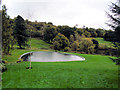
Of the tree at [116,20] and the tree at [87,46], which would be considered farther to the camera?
the tree at [87,46]

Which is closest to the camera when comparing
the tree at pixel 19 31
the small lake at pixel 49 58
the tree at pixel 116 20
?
the tree at pixel 116 20

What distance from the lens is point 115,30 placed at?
757 cm

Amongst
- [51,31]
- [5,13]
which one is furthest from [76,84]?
[51,31]

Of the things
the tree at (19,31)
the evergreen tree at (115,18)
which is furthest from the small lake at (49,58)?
the evergreen tree at (115,18)

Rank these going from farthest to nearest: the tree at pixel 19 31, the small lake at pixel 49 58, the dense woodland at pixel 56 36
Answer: the tree at pixel 19 31 → the small lake at pixel 49 58 → the dense woodland at pixel 56 36

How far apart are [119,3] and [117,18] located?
120cm

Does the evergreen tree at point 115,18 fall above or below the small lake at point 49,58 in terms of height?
above

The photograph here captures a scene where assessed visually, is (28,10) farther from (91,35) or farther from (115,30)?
(91,35)

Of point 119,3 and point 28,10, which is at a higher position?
point 28,10

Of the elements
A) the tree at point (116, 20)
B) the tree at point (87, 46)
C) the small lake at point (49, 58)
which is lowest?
the small lake at point (49, 58)

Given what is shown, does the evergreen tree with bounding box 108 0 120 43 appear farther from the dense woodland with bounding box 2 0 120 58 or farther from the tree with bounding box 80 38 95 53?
the tree with bounding box 80 38 95 53

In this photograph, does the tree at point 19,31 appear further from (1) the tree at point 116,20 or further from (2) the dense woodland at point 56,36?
(1) the tree at point 116,20

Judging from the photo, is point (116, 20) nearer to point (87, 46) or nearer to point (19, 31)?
point (87, 46)

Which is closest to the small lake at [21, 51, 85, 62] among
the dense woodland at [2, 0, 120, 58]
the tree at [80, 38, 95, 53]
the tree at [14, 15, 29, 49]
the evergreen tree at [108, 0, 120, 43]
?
the dense woodland at [2, 0, 120, 58]
